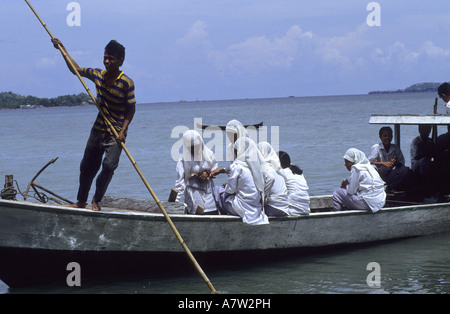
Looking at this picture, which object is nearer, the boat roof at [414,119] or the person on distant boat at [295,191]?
the person on distant boat at [295,191]

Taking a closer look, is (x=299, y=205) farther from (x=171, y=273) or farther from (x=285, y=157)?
(x=171, y=273)

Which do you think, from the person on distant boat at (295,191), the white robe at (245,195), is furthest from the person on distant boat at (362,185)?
the white robe at (245,195)

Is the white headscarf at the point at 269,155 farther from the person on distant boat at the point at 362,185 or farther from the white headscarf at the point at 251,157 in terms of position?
the person on distant boat at the point at 362,185

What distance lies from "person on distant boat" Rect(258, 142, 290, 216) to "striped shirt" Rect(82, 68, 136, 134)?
1.86m

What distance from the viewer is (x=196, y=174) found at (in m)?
8.16

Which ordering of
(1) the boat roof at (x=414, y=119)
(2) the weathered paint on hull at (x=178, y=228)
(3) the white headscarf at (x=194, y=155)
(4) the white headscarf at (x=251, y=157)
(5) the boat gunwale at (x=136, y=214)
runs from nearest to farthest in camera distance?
(5) the boat gunwale at (x=136, y=214), (2) the weathered paint on hull at (x=178, y=228), (4) the white headscarf at (x=251, y=157), (3) the white headscarf at (x=194, y=155), (1) the boat roof at (x=414, y=119)

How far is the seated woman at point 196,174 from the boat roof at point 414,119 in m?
3.33

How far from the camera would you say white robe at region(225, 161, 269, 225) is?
785cm

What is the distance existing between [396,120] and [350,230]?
217 cm

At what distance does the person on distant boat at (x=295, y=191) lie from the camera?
8344mm

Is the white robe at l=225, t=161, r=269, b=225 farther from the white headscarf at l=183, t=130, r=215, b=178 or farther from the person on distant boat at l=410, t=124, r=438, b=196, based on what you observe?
the person on distant boat at l=410, t=124, r=438, b=196

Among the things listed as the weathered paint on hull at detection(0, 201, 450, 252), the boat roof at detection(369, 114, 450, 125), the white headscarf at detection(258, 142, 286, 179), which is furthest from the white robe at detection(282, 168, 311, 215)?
the boat roof at detection(369, 114, 450, 125)
